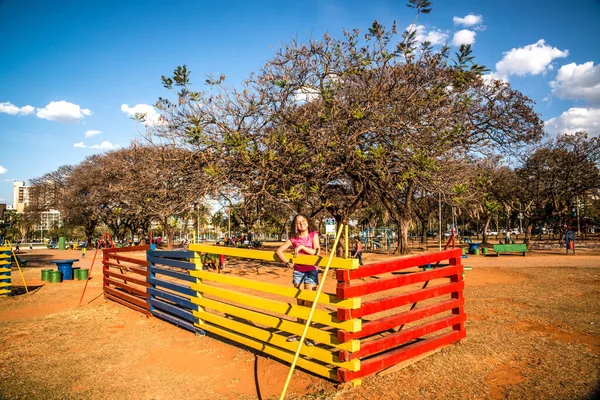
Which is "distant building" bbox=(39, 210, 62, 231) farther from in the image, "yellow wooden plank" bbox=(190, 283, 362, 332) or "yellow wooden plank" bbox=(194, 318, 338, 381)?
"yellow wooden plank" bbox=(190, 283, 362, 332)

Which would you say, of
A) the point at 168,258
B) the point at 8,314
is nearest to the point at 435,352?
the point at 168,258

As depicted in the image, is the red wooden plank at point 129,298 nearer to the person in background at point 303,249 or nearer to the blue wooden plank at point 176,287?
the blue wooden plank at point 176,287

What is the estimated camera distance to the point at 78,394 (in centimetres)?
424

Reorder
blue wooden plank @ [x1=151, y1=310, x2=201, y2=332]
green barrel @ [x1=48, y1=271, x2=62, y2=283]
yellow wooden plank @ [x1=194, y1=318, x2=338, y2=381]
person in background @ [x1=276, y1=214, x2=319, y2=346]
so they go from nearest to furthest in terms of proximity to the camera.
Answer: yellow wooden plank @ [x1=194, y1=318, x2=338, y2=381] < person in background @ [x1=276, y1=214, x2=319, y2=346] < blue wooden plank @ [x1=151, y1=310, x2=201, y2=332] < green barrel @ [x1=48, y1=271, x2=62, y2=283]

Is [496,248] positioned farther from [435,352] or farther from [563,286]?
[435,352]

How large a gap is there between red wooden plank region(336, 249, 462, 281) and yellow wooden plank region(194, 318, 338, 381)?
3.65 feet

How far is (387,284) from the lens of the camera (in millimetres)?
4418

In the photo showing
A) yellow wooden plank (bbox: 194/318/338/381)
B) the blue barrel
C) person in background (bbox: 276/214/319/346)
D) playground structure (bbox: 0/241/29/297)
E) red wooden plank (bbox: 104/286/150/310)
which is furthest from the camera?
the blue barrel

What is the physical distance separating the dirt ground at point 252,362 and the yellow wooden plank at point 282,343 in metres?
0.25

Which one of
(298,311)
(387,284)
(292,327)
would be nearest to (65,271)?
(292,327)

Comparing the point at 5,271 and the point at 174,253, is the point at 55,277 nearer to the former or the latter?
the point at 5,271

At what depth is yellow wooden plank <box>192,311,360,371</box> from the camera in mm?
4061

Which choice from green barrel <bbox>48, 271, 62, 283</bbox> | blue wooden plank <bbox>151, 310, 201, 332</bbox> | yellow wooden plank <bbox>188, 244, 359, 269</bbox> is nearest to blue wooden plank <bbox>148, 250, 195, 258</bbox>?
yellow wooden plank <bbox>188, 244, 359, 269</bbox>

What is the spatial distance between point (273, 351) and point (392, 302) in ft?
5.63
